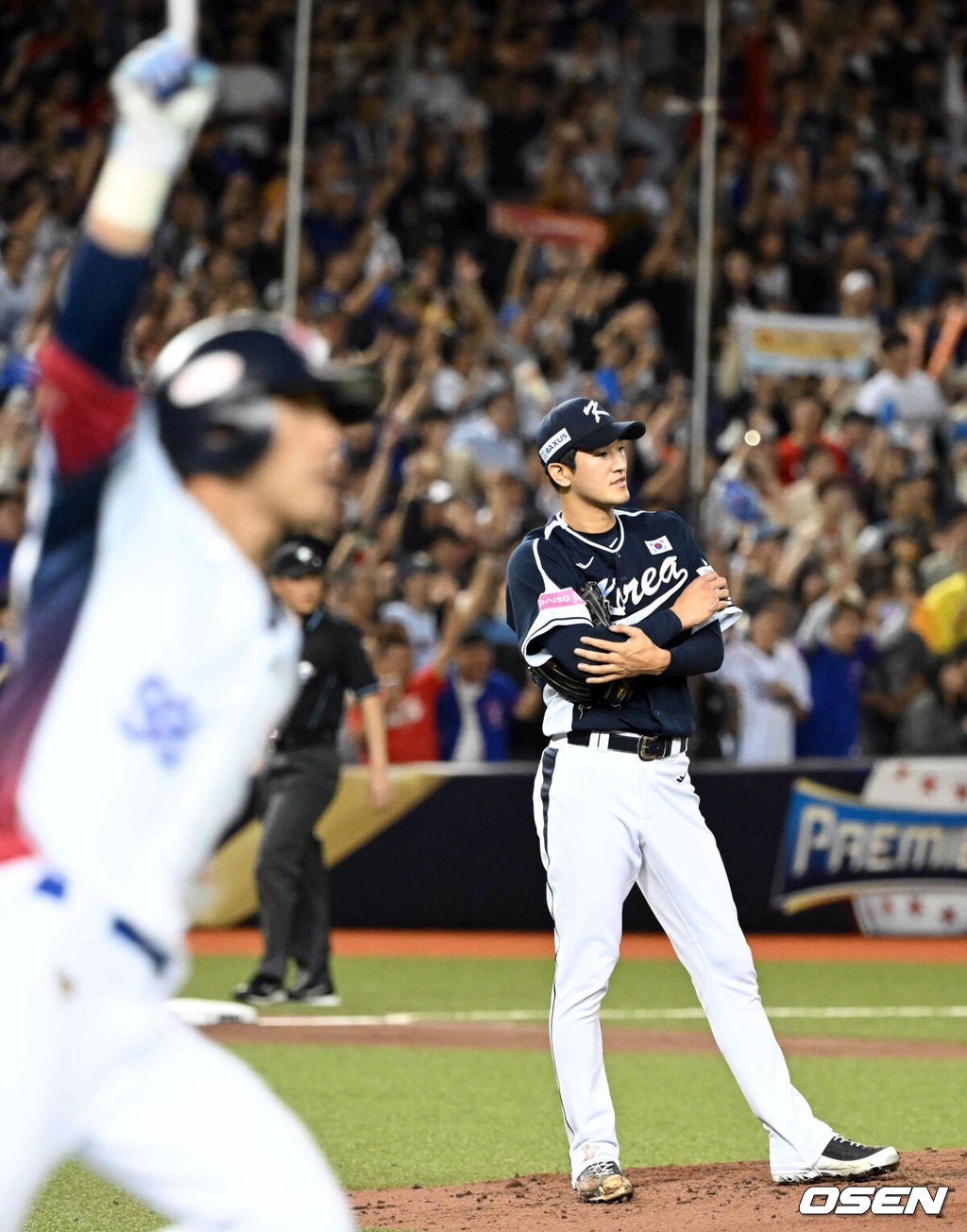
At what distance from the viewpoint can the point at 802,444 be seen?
17047mm

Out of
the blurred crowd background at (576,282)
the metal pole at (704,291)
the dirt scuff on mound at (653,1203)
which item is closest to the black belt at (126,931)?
the dirt scuff on mound at (653,1203)

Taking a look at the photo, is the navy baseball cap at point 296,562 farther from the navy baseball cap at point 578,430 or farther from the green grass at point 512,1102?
the navy baseball cap at point 578,430

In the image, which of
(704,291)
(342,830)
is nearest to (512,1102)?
(342,830)

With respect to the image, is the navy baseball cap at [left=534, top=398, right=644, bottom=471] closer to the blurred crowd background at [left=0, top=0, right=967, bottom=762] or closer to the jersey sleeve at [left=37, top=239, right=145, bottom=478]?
the jersey sleeve at [left=37, top=239, right=145, bottom=478]

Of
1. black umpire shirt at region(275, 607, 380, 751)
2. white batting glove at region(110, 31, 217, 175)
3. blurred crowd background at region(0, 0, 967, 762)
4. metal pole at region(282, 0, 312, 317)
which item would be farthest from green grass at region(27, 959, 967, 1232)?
metal pole at region(282, 0, 312, 317)

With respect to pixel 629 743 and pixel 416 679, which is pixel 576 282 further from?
pixel 629 743

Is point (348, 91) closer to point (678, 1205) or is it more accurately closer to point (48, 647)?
point (678, 1205)

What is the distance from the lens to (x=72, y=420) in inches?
122

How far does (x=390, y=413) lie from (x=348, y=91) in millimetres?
5133

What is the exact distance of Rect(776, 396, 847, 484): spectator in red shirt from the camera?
16.8 meters

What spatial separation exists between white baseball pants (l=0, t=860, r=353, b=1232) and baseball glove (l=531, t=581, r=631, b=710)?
3239mm

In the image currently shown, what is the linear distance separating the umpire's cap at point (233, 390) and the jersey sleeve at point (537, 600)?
3152 millimetres

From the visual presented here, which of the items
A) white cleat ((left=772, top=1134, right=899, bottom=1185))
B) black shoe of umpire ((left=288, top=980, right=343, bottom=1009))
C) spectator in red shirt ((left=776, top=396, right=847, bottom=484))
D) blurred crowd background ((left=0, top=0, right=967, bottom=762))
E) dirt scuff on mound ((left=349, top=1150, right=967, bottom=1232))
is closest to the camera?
dirt scuff on mound ((left=349, top=1150, right=967, bottom=1232))

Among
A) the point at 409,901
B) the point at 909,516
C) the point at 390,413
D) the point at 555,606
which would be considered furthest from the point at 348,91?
the point at 555,606
